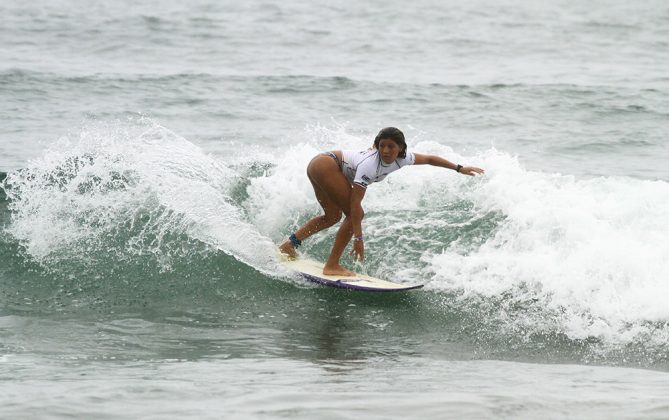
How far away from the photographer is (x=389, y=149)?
7789 millimetres

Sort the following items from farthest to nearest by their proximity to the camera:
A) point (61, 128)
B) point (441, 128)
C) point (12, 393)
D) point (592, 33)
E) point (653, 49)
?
1. point (592, 33)
2. point (653, 49)
3. point (441, 128)
4. point (61, 128)
5. point (12, 393)

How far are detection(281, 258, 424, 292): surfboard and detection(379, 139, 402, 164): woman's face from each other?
112 centimetres

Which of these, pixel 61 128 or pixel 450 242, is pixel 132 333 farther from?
pixel 61 128

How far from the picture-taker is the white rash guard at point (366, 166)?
797cm

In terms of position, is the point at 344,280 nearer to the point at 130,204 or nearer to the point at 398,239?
the point at 398,239

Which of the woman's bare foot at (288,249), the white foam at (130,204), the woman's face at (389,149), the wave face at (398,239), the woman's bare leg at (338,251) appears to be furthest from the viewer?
the white foam at (130,204)

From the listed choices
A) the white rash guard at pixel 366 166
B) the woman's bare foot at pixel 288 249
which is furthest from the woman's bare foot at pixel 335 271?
the white rash guard at pixel 366 166

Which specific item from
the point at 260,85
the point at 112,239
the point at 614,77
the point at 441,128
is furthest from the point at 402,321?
the point at 614,77

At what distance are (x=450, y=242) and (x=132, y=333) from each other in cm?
359

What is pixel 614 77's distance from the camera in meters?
20.1

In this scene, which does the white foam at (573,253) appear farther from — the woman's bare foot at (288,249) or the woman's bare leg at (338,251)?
the woman's bare foot at (288,249)

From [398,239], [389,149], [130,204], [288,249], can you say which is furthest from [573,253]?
[130,204]

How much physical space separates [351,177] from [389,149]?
0.66m

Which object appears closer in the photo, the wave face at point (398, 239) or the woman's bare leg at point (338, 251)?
the wave face at point (398, 239)
